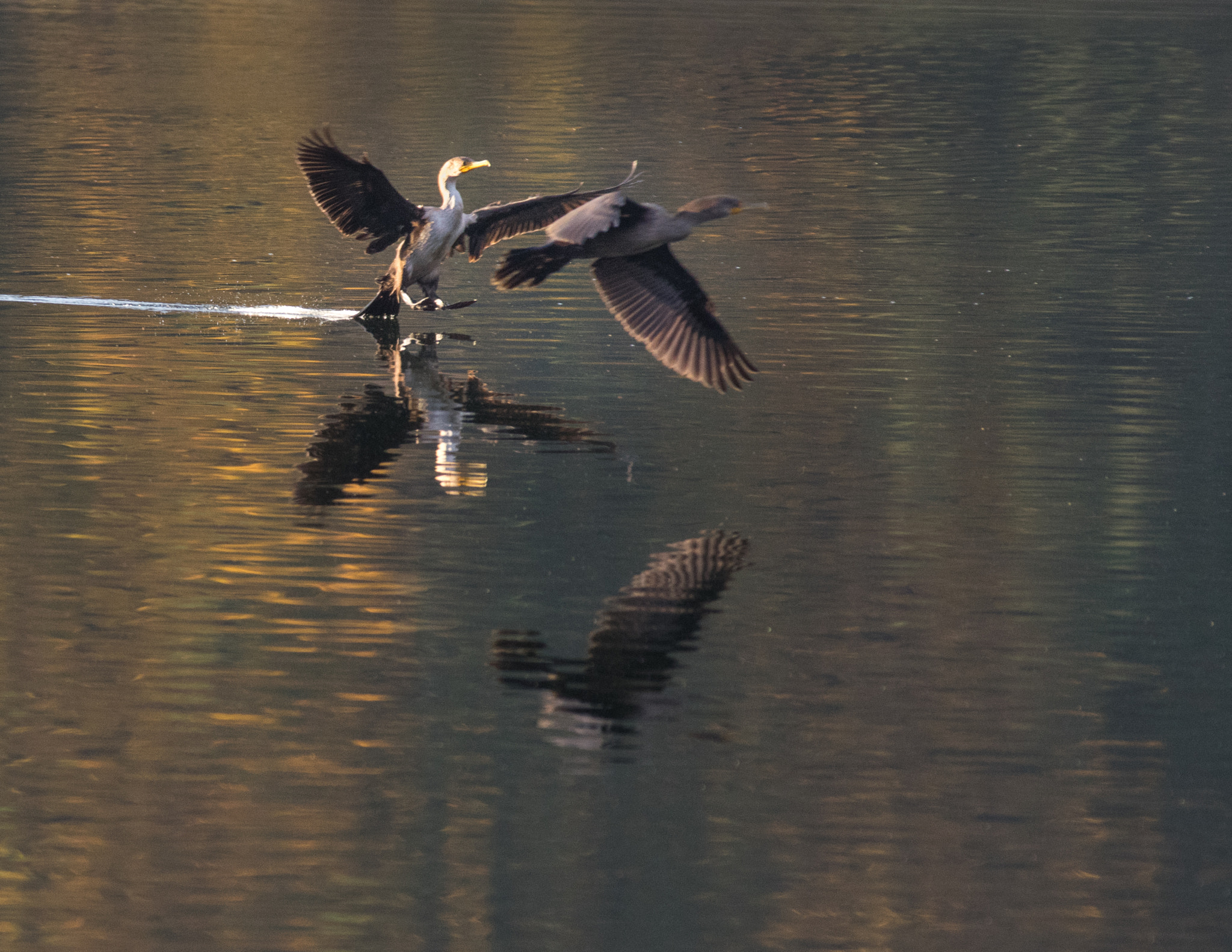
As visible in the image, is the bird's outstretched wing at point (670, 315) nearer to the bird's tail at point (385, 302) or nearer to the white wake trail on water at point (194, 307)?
the bird's tail at point (385, 302)

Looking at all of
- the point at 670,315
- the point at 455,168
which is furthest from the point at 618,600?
the point at 455,168

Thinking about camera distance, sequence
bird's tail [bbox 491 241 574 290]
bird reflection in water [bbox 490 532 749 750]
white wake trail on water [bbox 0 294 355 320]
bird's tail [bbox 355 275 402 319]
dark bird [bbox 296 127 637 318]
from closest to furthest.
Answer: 1. bird reflection in water [bbox 490 532 749 750]
2. bird's tail [bbox 491 241 574 290]
3. dark bird [bbox 296 127 637 318]
4. bird's tail [bbox 355 275 402 319]
5. white wake trail on water [bbox 0 294 355 320]

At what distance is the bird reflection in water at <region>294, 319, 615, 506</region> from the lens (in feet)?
34.0

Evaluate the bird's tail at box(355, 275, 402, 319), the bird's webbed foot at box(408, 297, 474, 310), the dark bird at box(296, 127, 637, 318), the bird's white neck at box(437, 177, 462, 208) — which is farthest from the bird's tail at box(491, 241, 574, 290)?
the bird's webbed foot at box(408, 297, 474, 310)

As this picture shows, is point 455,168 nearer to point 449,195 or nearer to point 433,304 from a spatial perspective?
point 449,195

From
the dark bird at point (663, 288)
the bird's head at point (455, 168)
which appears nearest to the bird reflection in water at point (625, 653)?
the dark bird at point (663, 288)

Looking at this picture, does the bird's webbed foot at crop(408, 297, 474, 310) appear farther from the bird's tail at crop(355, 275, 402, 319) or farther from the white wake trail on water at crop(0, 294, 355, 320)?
the white wake trail on water at crop(0, 294, 355, 320)

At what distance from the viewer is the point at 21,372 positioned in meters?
12.9

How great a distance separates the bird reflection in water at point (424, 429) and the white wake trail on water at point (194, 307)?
1948 millimetres

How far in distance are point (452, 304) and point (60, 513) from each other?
19.5ft

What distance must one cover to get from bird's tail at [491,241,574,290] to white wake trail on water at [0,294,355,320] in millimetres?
4314

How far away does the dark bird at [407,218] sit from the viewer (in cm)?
1436

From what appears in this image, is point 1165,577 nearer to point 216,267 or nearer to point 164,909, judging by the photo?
point 164,909

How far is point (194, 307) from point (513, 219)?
8.74ft
